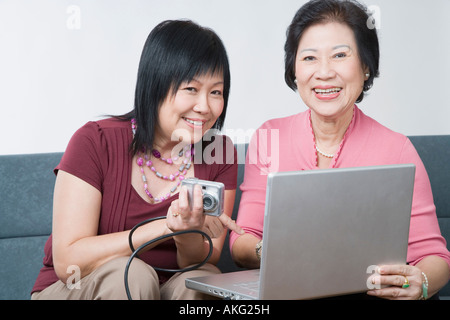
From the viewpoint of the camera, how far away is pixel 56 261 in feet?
4.52

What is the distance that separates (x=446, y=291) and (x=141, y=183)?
1.13 metres

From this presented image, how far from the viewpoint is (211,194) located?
3.84ft

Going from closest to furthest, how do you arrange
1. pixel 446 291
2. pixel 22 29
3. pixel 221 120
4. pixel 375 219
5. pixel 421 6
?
1. pixel 375 219
2. pixel 221 120
3. pixel 446 291
4. pixel 22 29
5. pixel 421 6

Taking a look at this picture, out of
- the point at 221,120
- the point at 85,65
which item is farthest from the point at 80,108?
the point at 221,120

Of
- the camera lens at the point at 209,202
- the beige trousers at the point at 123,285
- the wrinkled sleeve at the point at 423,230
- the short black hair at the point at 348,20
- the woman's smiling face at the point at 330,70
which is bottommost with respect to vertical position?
the beige trousers at the point at 123,285

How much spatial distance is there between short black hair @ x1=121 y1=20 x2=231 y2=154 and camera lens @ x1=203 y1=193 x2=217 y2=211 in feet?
1.29

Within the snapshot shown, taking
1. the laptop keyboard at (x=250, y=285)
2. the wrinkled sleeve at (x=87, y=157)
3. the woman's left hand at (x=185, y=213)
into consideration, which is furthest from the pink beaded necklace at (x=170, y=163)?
the laptop keyboard at (x=250, y=285)

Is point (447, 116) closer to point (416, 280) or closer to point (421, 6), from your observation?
point (421, 6)

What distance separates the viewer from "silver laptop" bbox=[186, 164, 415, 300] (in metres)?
1.05

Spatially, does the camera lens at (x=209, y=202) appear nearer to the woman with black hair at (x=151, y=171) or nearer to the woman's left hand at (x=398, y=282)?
the woman with black hair at (x=151, y=171)

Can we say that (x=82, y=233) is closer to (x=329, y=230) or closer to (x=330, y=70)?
(x=329, y=230)

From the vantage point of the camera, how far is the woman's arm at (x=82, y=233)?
52.9 inches

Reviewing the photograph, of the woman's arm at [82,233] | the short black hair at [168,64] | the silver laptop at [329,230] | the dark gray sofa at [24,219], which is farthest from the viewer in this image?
the dark gray sofa at [24,219]

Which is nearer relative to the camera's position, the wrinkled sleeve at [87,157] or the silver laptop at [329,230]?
the silver laptop at [329,230]
